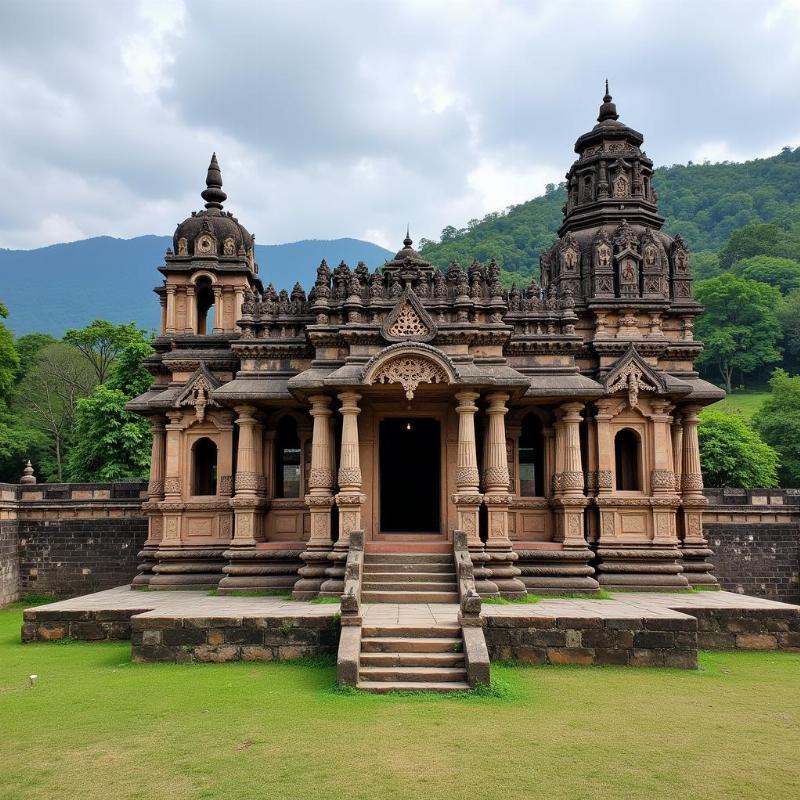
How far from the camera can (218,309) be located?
19.0m

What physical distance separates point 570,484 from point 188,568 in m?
8.89

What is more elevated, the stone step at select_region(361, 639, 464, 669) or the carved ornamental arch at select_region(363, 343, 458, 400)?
the carved ornamental arch at select_region(363, 343, 458, 400)

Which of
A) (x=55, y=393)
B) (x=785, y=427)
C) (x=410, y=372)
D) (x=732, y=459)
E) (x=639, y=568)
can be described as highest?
(x=55, y=393)

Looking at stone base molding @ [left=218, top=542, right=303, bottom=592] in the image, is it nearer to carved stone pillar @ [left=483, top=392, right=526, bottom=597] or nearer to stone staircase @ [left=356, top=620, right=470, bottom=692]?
carved stone pillar @ [left=483, top=392, right=526, bottom=597]

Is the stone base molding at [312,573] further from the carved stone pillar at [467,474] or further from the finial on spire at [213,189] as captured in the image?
the finial on spire at [213,189]

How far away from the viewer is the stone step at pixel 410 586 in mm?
13016

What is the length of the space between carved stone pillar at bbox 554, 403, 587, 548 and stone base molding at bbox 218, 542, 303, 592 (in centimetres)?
569

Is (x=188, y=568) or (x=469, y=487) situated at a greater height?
(x=469, y=487)

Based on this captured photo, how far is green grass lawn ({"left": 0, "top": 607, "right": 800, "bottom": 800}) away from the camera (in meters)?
6.32

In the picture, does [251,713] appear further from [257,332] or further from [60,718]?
[257,332]

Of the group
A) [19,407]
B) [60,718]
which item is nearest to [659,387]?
[60,718]

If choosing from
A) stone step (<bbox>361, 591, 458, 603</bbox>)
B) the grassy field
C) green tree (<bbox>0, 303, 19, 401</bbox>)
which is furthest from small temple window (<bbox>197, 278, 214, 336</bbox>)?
the grassy field

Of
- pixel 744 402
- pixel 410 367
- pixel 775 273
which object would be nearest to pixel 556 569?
pixel 410 367

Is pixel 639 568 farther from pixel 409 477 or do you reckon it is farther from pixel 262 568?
pixel 262 568
